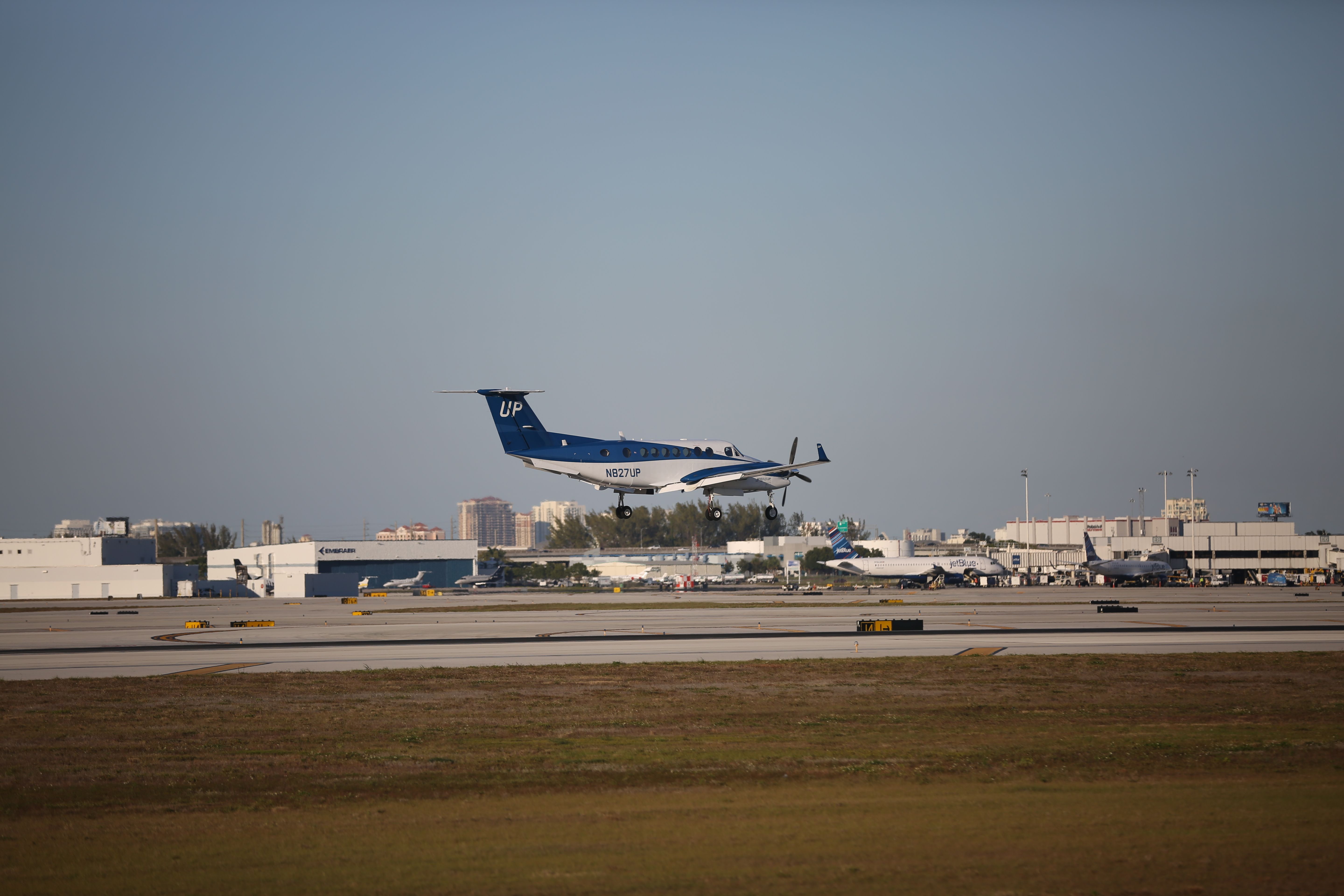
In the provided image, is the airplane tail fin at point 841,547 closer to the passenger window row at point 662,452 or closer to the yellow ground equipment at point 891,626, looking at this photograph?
the passenger window row at point 662,452

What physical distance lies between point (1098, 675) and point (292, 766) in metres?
23.6

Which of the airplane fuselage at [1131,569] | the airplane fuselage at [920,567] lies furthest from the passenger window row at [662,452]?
the airplane fuselage at [1131,569]

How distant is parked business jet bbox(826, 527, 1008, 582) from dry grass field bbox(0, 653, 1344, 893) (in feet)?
285

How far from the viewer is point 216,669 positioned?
1396 inches

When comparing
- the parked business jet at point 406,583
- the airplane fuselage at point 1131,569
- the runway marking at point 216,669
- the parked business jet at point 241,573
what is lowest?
the parked business jet at point 406,583

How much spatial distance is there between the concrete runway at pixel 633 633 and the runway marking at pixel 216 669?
143 mm

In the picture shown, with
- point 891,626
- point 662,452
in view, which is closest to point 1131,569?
point 891,626

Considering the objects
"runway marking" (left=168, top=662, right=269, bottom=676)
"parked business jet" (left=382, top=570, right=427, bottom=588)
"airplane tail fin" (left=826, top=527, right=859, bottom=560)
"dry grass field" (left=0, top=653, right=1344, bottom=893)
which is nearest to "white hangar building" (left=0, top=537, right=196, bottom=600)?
"parked business jet" (left=382, top=570, right=427, bottom=588)

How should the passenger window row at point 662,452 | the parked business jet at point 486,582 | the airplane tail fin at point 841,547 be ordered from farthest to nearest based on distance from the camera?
the parked business jet at point 486,582 < the airplane tail fin at point 841,547 < the passenger window row at point 662,452

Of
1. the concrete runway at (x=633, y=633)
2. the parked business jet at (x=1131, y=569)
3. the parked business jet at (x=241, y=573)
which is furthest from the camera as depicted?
the parked business jet at (x=241, y=573)

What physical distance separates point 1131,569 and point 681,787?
363 feet

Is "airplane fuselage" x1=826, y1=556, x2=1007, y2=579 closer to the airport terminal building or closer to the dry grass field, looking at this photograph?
the airport terminal building

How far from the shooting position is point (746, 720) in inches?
965

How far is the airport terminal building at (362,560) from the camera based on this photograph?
15038 centimetres
